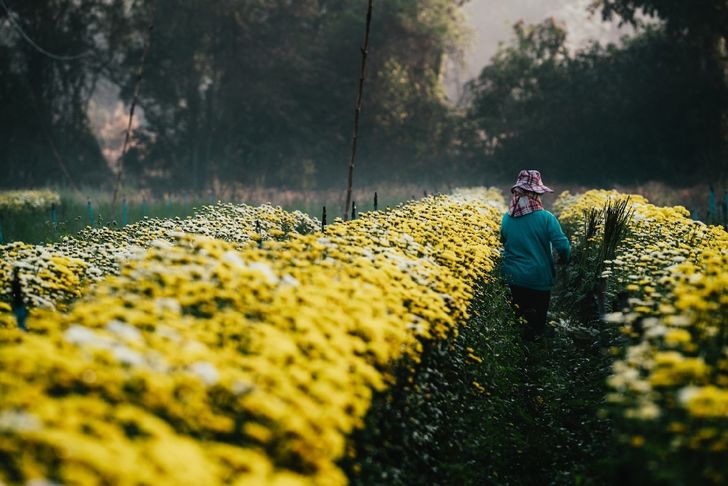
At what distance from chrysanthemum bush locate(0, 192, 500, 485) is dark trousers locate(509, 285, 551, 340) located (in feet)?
11.7

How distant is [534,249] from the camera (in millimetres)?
7500

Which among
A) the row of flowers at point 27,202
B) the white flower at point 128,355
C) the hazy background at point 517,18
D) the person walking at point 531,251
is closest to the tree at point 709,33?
the row of flowers at point 27,202

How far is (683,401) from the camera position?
104 inches

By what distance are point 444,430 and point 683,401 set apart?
251 centimetres

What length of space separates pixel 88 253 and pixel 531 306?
14.7ft

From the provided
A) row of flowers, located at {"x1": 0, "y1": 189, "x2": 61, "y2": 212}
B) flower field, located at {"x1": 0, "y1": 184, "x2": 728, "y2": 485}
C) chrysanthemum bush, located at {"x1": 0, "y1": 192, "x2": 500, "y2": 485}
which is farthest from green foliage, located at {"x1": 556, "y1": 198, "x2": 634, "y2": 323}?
row of flowers, located at {"x1": 0, "y1": 189, "x2": 61, "y2": 212}

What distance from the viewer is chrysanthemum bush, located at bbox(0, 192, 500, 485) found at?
7.08 ft

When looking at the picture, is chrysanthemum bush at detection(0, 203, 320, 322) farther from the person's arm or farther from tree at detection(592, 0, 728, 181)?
tree at detection(592, 0, 728, 181)

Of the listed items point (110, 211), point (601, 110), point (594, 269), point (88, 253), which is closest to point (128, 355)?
point (88, 253)

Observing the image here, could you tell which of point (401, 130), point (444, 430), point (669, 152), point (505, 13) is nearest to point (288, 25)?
point (401, 130)

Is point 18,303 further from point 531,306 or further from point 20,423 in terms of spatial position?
point 531,306

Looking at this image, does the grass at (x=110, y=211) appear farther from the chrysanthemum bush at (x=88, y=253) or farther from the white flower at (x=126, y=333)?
the white flower at (x=126, y=333)

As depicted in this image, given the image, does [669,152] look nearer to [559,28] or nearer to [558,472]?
[559,28]

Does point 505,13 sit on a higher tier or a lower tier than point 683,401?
higher
